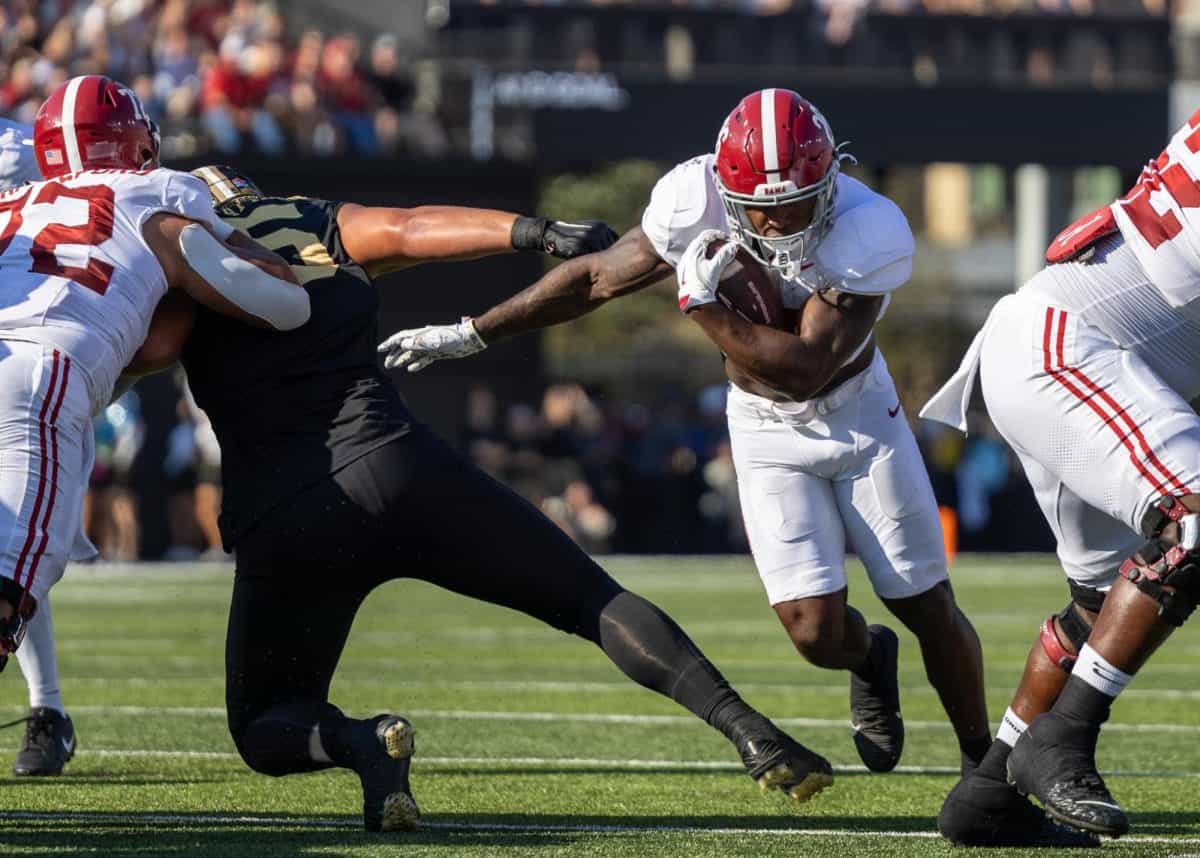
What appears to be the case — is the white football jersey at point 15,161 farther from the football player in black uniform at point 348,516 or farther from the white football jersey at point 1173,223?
the white football jersey at point 1173,223

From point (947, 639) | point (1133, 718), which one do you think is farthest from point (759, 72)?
point (947, 639)

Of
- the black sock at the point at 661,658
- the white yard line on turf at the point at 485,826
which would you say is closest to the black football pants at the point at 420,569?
the black sock at the point at 661,658

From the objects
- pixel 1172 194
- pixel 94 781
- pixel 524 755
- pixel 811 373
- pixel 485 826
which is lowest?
pixel 524 755

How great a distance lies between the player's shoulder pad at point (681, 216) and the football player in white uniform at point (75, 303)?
→ 94 cm

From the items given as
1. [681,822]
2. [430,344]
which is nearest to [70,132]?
[430,344]

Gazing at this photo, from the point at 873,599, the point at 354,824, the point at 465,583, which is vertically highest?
the point at 465,583

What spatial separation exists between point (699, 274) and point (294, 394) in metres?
0.98

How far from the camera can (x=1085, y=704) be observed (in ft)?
14.6

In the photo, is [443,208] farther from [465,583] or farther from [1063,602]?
[1063,602]

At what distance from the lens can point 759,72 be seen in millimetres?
18375

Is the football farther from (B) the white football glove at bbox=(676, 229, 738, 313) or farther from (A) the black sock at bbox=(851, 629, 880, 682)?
(A) the black sock at bbox=(851, 629, 880, 682)

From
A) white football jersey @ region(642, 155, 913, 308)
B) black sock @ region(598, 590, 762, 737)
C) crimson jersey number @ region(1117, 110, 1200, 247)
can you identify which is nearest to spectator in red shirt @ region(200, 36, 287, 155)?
white football jersey @ region(642, 155, 913, 308)

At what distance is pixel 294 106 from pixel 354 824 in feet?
43.6

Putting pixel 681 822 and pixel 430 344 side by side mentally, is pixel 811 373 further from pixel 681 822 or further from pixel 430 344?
pixel 681 822
